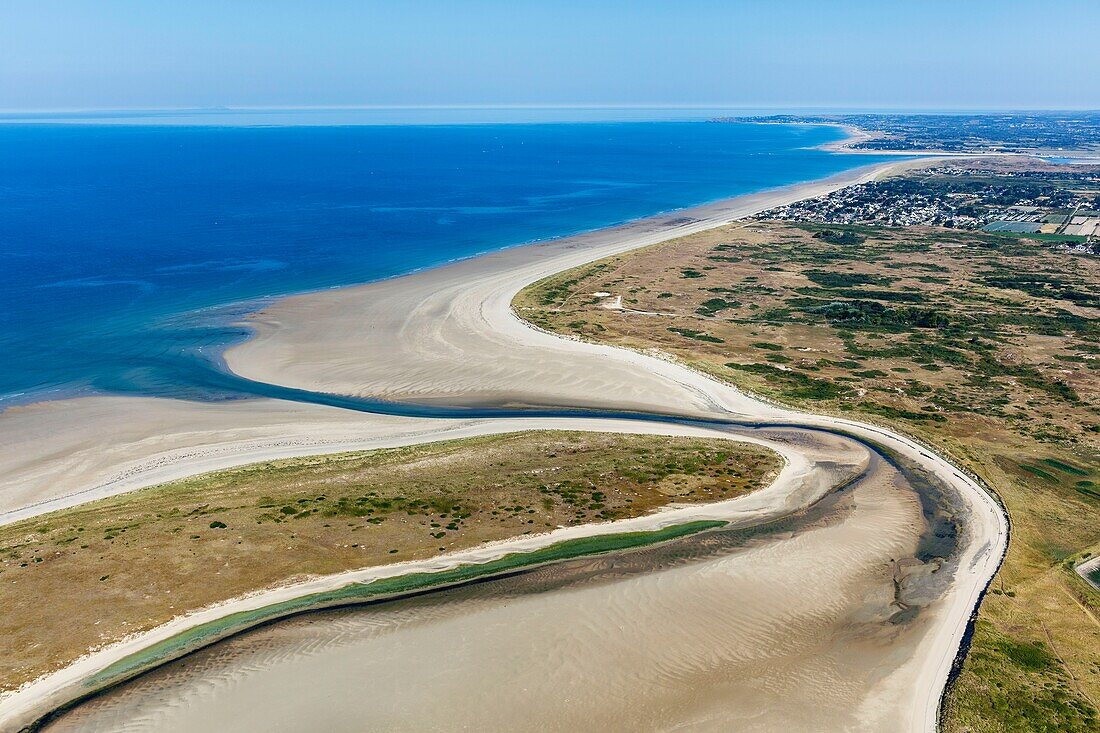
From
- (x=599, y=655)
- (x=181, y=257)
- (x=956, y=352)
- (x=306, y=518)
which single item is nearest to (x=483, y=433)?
(x=306, y=518)

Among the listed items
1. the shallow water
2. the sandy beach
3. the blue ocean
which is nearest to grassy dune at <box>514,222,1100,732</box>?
the sandy beach

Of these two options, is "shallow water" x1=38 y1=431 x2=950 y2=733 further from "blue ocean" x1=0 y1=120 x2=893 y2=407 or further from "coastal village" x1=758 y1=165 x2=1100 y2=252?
"coastal village" x1=758 y1=165 x2=1100 y2=252

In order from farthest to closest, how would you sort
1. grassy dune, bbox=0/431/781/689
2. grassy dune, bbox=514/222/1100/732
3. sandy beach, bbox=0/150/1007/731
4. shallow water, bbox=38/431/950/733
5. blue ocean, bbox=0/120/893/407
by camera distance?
1. blue ocean, bbox=0/120/893/407
2. grassy dune, bbox=0/431/781/689
3. grassy dune, bbox=514/222/1100/732
4. sandy beach, bbox=0/150/1007/731
5. shallow water, bbox=38/431/950/733

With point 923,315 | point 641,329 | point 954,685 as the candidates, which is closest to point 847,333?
point 923,315

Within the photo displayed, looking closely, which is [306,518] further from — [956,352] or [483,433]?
[956,352]

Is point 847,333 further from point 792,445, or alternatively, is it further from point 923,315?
point 792,445

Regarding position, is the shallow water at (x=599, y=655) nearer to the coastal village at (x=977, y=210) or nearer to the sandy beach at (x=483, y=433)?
the sandy beach at (x=483, y=433)

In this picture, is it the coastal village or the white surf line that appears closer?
the white surf line
